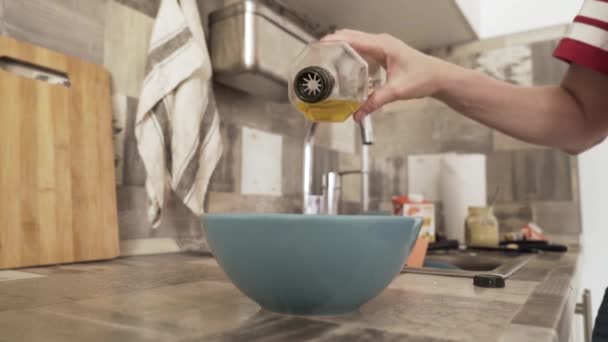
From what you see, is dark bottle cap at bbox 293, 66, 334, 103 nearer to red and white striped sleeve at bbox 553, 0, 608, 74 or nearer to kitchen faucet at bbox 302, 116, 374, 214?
red and white striped sleeve at bbox 553, 0, 608, 74

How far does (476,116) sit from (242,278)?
0.44m

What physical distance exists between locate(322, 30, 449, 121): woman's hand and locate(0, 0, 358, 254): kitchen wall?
1.68 ft

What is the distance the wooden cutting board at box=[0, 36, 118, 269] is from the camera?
0.68 metres

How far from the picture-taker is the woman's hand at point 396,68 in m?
0.59

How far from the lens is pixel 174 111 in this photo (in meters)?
0.90

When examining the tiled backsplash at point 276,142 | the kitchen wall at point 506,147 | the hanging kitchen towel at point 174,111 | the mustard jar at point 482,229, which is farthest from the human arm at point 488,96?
the kitchen wall at point 506,147

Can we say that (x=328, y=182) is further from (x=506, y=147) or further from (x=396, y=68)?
(x=506, y=147)

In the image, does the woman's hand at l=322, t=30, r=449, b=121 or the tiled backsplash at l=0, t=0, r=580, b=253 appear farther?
the tiled backsplash at l=0, t=0, r=580, b=253

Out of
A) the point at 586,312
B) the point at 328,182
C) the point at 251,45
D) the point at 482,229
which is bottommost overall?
Result: the point at 586,312

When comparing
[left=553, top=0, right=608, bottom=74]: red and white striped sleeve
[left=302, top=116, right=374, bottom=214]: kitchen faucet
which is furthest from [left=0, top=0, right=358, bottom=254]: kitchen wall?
[left=553, top=0, right=608, bottom=74]: red and white striped sleeve

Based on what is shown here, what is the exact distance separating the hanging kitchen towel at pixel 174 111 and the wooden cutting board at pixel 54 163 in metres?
0.07

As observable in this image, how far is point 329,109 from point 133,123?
53cm

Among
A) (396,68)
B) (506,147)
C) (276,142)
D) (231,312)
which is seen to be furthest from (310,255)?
(506,147)

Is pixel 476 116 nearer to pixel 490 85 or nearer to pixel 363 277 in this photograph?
pixel 490 85
